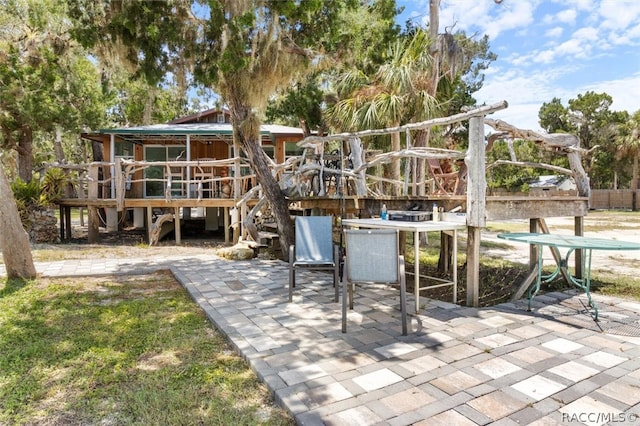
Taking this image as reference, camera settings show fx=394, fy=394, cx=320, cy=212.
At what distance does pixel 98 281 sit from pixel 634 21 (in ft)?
50.4

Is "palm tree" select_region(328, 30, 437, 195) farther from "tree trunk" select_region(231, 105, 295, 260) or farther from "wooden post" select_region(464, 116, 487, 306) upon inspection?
"wooden post" select_region(464, 116, 487, 306)

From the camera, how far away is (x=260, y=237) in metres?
7.98

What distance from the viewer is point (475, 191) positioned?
4023 millimetres

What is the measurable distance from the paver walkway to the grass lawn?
19 centimetres

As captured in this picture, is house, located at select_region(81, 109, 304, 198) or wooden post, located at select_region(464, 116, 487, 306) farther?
house, located at select_region(81, 109, 304, 198)

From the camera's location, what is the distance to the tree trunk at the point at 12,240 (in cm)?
528

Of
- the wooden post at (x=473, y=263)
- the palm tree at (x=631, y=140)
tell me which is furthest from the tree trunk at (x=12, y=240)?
the palm tree at (x=631, y=140)

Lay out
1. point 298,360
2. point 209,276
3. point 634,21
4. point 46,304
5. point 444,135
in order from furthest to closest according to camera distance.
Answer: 1. point 444,135
2. point 634,21
3. point 209,276
4. point 46,304
5. point 298,360

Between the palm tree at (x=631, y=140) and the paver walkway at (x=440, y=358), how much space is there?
30344 mm

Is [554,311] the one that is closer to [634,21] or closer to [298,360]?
[298,360]

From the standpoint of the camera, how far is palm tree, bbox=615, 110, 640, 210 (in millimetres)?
27547

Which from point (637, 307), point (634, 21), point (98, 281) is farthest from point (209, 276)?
point (634, 21)

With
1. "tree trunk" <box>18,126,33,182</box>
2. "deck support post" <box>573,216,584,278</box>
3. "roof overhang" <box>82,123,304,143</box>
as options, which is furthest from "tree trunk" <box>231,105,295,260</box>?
"tree trunk" <box>18,126,33,182</box>

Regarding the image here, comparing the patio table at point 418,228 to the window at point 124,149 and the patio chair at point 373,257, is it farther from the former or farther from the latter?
the window at point 124,149
